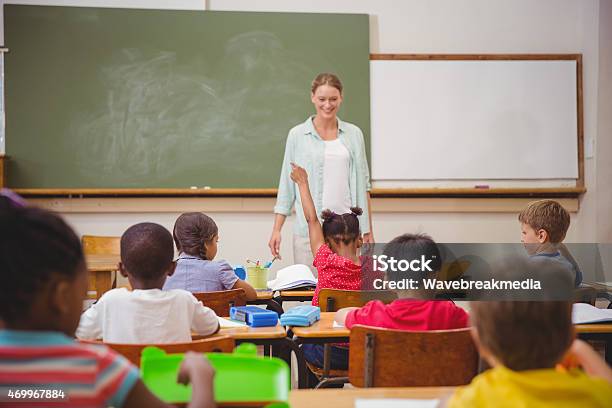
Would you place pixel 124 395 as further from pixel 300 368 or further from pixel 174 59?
pixel 174 59

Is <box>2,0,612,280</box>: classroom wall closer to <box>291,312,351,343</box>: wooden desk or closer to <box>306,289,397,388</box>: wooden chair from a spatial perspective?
<box>306,289,397,388</box>: wooden chair

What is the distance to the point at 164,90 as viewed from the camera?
5.46 m

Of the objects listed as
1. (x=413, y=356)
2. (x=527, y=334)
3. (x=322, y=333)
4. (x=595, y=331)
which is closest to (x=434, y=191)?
(x=595, y=331)

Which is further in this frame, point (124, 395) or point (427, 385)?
point (427, 385)

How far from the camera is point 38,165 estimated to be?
17.5 feet

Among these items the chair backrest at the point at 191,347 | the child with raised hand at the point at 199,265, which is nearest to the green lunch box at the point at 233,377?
the chair backrest at the point at 191,347

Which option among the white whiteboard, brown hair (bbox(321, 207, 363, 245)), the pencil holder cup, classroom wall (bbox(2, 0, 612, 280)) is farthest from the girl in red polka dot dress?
the white whiteboard

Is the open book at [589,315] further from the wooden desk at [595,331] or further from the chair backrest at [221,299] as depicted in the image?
the chair backrest at [221,299]

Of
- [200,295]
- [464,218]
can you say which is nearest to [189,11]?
[464,218]

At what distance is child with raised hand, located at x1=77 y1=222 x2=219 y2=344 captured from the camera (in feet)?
6.10

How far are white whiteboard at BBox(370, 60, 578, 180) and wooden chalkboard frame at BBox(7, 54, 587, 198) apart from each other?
0.04 m

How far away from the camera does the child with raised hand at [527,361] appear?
0.92m

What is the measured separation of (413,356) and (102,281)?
264 centimetres

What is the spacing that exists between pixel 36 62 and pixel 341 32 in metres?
2.48
